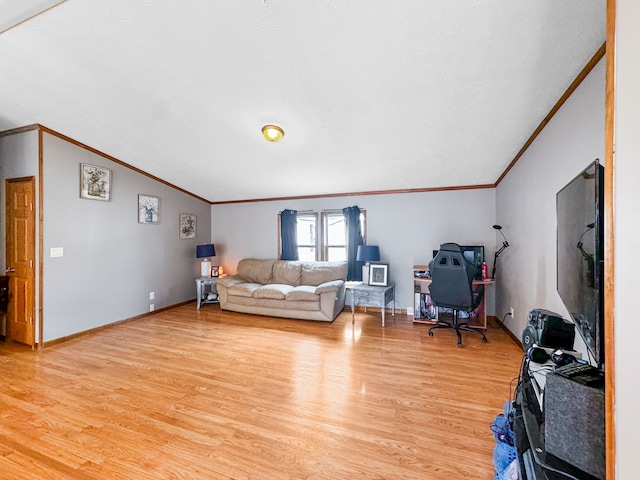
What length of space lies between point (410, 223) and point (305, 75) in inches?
120

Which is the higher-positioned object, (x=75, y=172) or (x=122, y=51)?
(x=122, y=51)

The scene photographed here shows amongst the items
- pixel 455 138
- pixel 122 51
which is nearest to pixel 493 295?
pixel 455 138

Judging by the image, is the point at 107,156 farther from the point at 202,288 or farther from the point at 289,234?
the point at 289,234

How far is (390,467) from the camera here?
149 cm

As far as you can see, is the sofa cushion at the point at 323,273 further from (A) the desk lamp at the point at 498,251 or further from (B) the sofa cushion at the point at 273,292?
(A) the desk lamp at the point at 498,251

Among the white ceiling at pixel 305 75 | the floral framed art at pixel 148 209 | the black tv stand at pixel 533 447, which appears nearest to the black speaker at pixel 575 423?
the black tv stand at pixel 533 447

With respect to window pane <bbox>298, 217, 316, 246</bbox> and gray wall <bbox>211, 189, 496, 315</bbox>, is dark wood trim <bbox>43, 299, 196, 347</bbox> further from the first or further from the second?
window pane <bbox>298, 217, 316, 246</bbox>

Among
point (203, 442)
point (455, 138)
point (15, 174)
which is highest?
point (455, 138)

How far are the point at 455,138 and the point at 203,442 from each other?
342cm

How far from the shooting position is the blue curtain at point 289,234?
16.9 ft

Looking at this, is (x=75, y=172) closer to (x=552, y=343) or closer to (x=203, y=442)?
(x=203, y=442)

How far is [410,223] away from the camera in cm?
451

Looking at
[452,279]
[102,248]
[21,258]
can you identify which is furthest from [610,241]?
[21,258]

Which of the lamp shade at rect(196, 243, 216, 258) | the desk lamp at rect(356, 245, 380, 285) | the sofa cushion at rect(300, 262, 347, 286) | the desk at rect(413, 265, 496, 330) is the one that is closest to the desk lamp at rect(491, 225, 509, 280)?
the desk at rect(413, 265, 496, 330)
